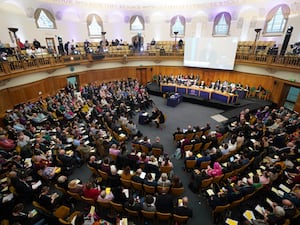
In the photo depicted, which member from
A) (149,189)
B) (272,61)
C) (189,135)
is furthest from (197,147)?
(272,61)

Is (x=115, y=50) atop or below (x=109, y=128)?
atop

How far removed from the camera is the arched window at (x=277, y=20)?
1376 cm

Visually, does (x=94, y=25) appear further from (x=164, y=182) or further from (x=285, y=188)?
(x=285, y=188)

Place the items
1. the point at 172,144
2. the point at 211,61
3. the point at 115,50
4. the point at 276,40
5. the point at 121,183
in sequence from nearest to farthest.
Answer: the point at 121,183 → the point at 172,144 → the point at 276,40 → the point at 211,61 → the point at 115,50

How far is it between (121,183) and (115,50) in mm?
14288

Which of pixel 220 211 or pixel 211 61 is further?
pixel 211 61

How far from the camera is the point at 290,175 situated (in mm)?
5969

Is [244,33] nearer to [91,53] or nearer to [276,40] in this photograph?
[276,40]

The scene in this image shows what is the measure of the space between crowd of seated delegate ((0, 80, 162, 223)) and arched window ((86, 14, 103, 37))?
27.5ft

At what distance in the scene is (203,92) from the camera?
47.4 ft

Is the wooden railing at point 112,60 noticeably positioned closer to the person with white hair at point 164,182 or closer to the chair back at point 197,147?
the chair back at point 197,147

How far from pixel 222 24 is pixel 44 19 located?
16.2 meters

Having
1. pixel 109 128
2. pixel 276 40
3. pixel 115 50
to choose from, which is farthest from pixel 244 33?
pixel 109 128

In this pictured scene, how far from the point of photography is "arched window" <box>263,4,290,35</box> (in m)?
13.8
